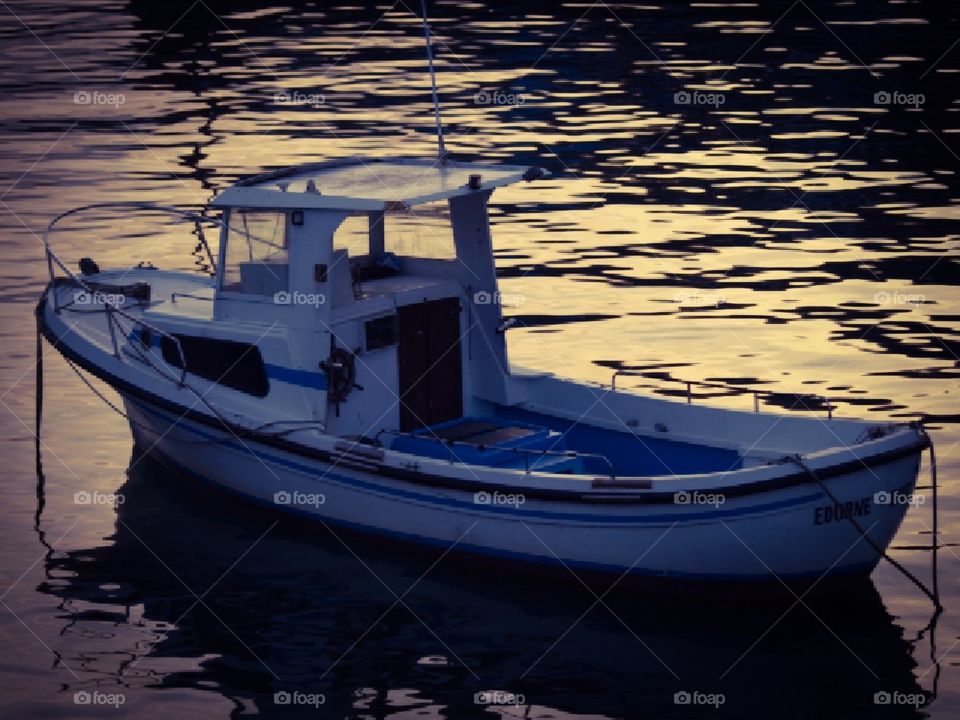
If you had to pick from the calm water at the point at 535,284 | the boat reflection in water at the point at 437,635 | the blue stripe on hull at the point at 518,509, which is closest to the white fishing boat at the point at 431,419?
the blue stripe on hull at the point at 518,509

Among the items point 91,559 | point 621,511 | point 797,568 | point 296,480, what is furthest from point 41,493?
point 797,568

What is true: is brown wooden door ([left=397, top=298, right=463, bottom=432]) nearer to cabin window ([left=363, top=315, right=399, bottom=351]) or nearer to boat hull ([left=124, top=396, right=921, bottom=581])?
cabin window ([left=363, top=315, right=399, bottom=351])

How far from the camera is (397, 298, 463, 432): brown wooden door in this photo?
17.0 m

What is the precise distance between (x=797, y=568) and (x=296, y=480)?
464cm

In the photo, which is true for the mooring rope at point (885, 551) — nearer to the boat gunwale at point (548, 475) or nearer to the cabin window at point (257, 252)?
the boat gunwale at point (548, 475)

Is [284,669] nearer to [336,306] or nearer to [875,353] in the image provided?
[336,306]

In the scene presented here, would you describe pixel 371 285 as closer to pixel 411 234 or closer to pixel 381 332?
pixel 381 332

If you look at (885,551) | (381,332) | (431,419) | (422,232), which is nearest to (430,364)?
(431,419)

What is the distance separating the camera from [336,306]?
16516 mm

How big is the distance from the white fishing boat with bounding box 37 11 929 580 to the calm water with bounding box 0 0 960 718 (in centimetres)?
57

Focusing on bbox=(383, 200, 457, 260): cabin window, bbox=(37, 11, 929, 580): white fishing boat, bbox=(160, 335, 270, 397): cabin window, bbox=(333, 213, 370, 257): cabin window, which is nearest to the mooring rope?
bbox=(37, 11, 929, 580): white fishing boat

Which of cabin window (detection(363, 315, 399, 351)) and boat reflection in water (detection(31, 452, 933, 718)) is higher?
cabin window (detection(363, 315, 399, 351))

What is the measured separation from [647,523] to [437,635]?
6.46 ft

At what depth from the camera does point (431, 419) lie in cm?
1728
